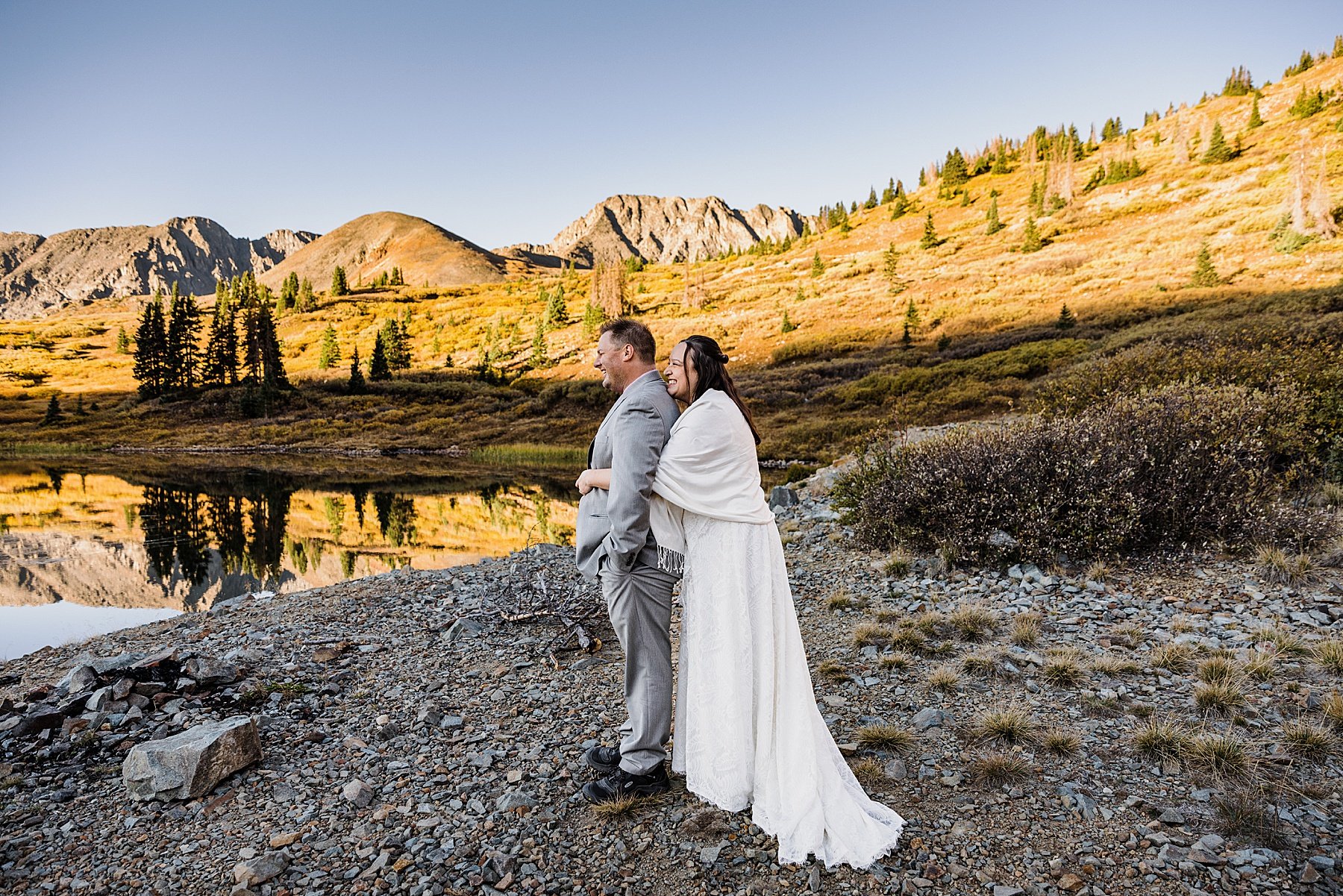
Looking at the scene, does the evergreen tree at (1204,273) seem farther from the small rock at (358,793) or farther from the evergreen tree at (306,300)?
the evergreen tree at (306,300)

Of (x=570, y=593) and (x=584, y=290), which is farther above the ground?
(x=584, y=290)

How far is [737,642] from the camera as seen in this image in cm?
371

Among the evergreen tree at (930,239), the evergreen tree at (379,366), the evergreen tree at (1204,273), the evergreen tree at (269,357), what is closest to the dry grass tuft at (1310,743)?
the evergreen tree at (1204,273)

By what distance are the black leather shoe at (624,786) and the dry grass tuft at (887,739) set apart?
158cm

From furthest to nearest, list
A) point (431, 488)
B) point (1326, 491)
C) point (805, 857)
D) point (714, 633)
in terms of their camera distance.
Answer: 1. point (431, 488)
2. point (1326, 491)
3. point (714, 633)
4. point (805, 857)

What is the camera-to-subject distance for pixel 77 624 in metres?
10.4

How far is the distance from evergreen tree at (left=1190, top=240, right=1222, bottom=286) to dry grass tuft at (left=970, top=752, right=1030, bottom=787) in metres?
54.3

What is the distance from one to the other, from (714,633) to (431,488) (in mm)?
24879

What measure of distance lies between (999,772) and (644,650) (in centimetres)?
247

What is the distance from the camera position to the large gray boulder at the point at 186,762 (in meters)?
4.15

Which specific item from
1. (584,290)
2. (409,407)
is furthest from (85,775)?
(584,290)

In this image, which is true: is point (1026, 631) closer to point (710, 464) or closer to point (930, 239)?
point (710, 464)

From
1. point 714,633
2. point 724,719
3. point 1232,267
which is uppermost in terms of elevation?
point 1232,267

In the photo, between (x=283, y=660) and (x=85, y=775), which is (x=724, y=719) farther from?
(x=283, y=660)
